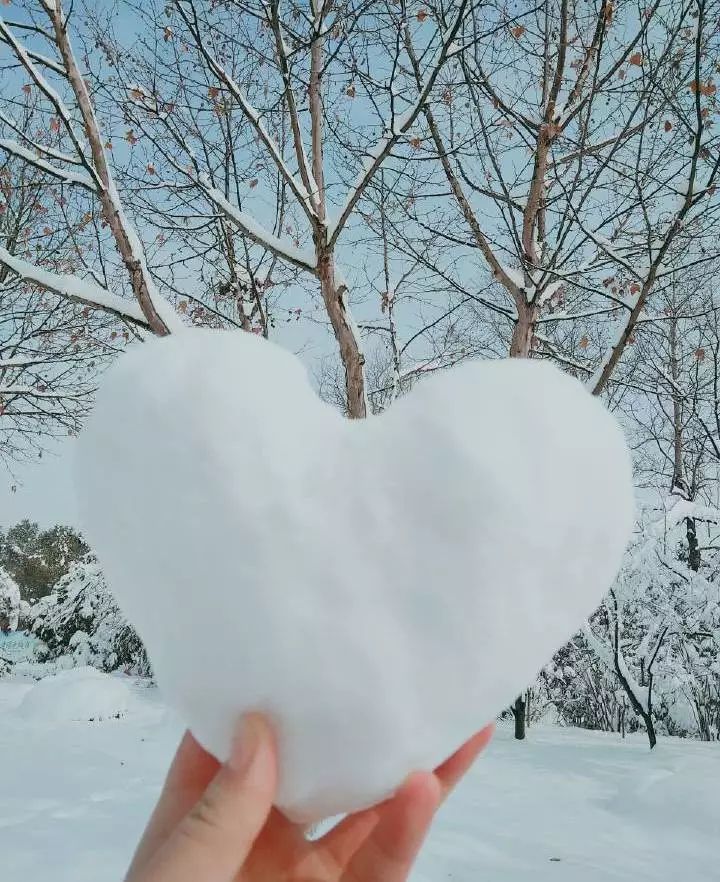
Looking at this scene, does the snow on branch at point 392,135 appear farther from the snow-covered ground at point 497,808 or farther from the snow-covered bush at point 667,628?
the snow-covered bush at point 667,628

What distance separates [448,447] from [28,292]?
835 centimetres

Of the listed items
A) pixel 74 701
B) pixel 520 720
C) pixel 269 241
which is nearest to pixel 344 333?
pixel 269 241

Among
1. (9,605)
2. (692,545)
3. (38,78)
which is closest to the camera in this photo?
(38,78)

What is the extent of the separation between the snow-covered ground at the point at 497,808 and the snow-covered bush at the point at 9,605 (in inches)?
407

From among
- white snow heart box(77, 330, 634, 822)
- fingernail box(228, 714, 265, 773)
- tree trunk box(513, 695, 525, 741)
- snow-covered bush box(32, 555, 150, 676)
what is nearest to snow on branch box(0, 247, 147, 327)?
white snow heart box(77, 330, 634, 822)

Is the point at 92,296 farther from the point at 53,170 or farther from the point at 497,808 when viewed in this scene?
the point at 497,808

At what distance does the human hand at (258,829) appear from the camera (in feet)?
2.44

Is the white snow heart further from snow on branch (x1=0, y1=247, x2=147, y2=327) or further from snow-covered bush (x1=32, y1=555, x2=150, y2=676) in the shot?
snow-covered bush (x1=32, y1=555, x2=150, y2=676)

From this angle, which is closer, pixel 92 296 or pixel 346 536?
pixel 346 536

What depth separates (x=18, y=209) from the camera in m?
7.87

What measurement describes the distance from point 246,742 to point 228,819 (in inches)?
3.3

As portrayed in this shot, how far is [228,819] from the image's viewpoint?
757 millimetres

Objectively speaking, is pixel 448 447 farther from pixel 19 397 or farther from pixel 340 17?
pixel 19 397

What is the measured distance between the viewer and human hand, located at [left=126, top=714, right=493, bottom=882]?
743 millimetres
